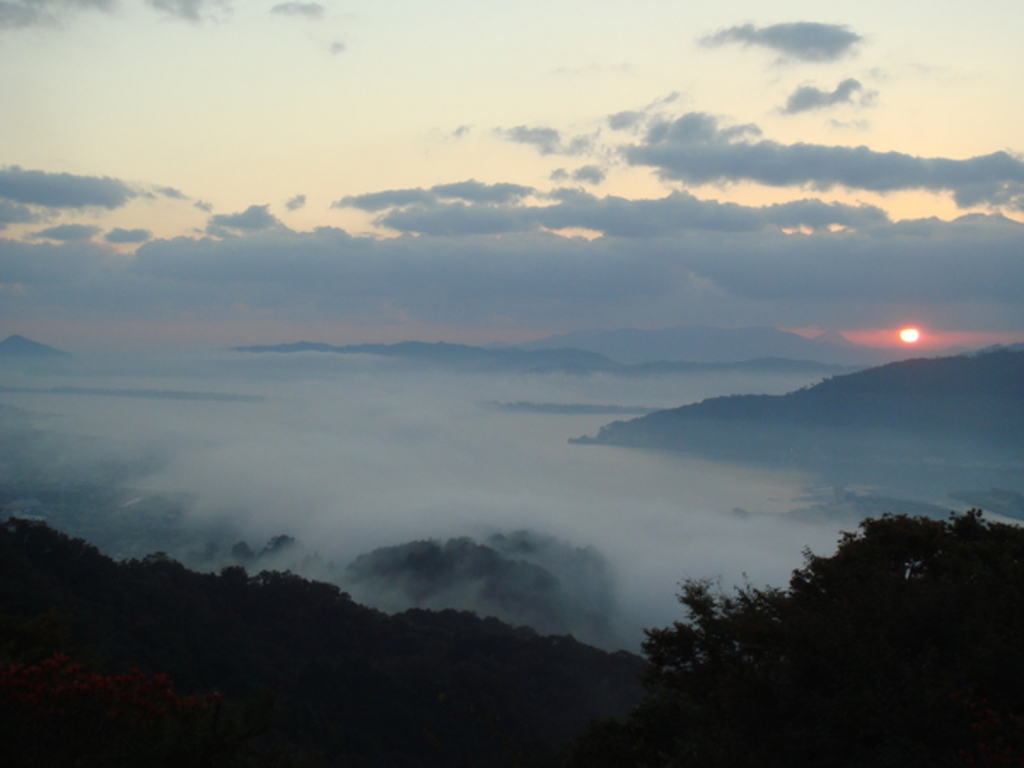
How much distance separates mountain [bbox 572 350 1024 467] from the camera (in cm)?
12594

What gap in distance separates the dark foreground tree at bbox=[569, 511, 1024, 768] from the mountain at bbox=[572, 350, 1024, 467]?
126 meters

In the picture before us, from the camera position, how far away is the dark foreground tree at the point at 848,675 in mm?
7691

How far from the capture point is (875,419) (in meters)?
138

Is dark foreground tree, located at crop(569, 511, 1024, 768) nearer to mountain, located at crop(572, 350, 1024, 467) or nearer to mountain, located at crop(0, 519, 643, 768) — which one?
mountain, located at crop(0, 519, 643, 768)

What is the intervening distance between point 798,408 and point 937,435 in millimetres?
26371

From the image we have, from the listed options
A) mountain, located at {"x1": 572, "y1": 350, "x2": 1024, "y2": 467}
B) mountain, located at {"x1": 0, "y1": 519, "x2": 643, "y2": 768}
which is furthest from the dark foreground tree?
mountain, located at {"x1": 572, "y1": 350, "x2": 1024, "y2": 467}

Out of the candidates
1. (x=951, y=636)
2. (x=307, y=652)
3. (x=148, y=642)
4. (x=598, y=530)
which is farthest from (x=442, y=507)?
(x=951, y=636)

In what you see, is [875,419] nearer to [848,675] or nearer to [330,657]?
[330,657]

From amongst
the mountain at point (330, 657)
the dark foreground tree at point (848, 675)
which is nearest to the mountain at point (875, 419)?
the mountain at point (330, 657)

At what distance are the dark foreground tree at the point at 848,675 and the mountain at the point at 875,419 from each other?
125676 millimetres

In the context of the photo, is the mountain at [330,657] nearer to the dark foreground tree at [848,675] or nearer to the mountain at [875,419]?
the dark foreground tree at [848,675]

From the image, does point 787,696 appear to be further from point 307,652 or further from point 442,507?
point 442,507

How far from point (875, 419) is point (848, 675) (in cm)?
14380

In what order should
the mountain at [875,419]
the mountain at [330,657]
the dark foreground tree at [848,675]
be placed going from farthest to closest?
the mountain at [875,419], the mountain at [330,657], the dark foreground tree at [848,675]
